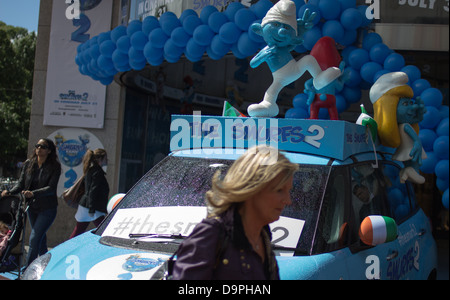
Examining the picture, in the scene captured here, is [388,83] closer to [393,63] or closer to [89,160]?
[393,63]

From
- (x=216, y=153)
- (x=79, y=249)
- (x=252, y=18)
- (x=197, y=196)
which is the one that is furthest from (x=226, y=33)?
(x=79, y=249)

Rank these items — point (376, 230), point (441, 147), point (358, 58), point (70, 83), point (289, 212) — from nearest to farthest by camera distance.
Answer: point (376, 230) → point (289, 212) → point (441, 147) → point (358, 58) → point (70, 83)

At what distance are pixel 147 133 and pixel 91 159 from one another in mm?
4590

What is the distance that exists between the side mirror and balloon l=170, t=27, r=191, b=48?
4.27 meters

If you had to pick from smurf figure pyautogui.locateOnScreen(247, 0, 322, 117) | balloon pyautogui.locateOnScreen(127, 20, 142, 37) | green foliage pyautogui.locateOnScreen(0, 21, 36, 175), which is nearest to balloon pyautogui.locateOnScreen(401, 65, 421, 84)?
smurf figure pyautogui.locateOnScreen(247, 0, 322, 117)

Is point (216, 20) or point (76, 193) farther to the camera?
point (76, 193)

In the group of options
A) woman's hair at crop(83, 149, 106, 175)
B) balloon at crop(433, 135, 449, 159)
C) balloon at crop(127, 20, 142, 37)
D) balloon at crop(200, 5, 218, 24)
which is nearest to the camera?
balloon at crop(433, 135, 449, 159)

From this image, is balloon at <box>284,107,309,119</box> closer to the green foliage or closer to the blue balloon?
the blue balloon

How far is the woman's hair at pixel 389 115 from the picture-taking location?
14.2 ft

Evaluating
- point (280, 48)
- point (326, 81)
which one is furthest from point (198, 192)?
point (326, 81)

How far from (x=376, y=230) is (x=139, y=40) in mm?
4964

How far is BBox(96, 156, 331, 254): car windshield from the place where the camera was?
3074mm

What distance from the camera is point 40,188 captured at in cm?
611

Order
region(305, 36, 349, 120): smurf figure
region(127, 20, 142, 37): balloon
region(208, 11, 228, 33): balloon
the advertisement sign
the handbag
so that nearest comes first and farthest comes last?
region(305, 36, 349, 120): smurf figure, region(208, 11, 228, 33): balloon, the handbag, region(127, 20, 142, 37): balloon, the advertisement sign
